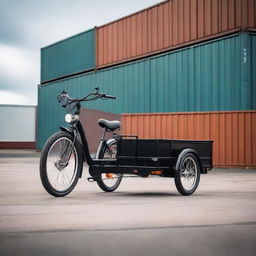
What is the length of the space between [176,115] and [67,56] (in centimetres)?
1500

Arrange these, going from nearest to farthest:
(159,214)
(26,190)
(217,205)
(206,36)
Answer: (159,214)
(217,205)
(26,190)
(206,36)

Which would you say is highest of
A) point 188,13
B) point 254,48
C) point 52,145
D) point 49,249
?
point 188,13

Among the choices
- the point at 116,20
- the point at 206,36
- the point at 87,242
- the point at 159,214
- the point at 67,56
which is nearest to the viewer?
the point at 87,242

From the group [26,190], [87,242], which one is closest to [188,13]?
[26,190]

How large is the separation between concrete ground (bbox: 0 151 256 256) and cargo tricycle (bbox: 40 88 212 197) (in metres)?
0.26

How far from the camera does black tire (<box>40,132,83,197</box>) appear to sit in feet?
24.6

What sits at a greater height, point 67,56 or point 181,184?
point 67,56

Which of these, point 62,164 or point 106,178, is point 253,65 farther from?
point 62,164

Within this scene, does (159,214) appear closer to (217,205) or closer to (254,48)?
(217,205)

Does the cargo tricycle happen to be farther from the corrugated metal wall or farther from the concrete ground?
the corrugated metal wall

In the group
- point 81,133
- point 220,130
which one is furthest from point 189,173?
point 220,130

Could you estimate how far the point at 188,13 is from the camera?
74.3 ft

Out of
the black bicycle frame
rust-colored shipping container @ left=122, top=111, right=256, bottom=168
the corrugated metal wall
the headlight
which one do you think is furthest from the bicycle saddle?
the corrugated metal wall

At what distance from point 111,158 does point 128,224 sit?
3221 millimetres
